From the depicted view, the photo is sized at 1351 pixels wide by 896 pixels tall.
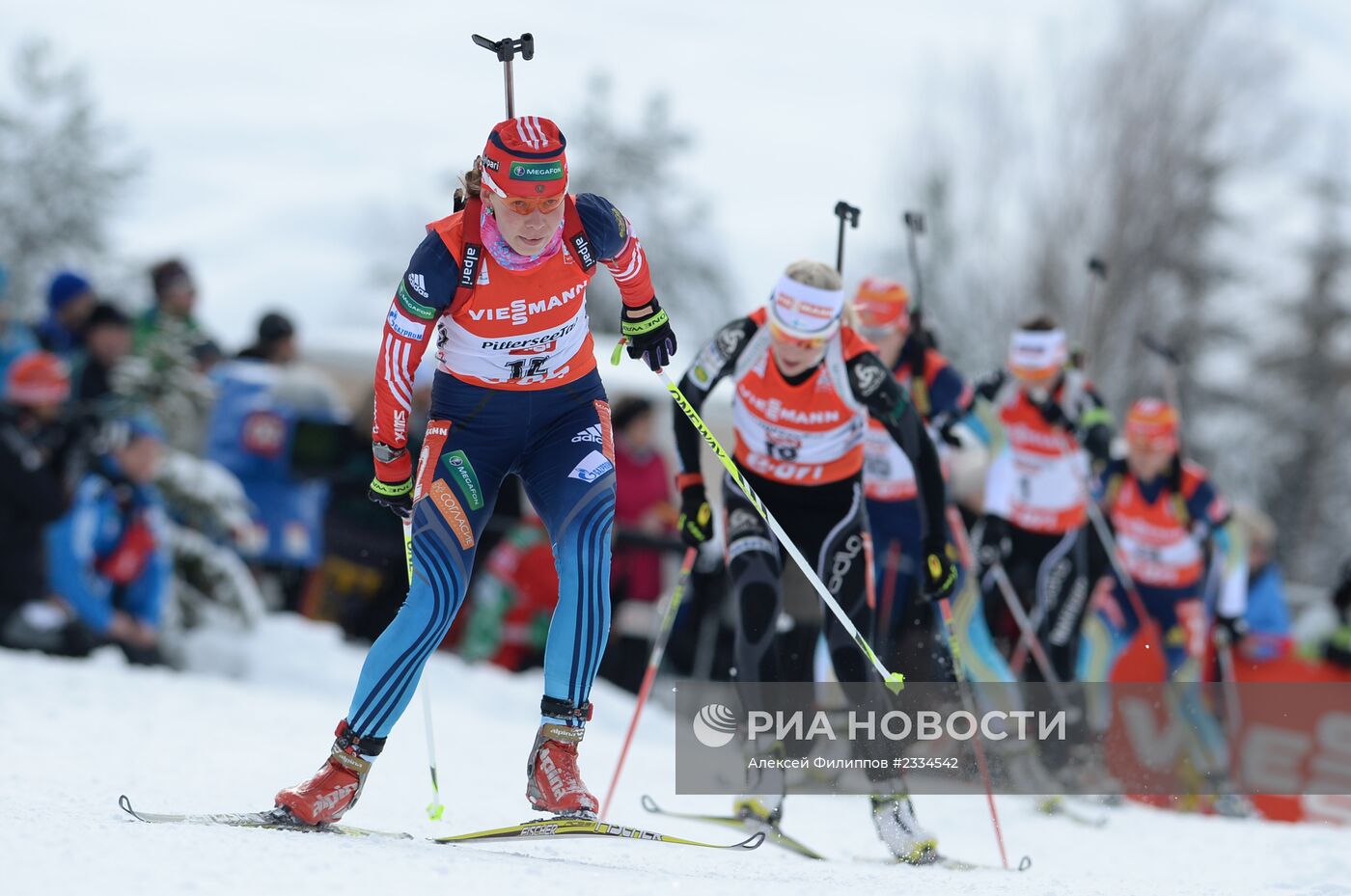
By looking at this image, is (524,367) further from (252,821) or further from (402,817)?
(402,817)

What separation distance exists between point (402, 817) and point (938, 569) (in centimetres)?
226

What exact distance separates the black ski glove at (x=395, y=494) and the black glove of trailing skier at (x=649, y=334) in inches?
35.6

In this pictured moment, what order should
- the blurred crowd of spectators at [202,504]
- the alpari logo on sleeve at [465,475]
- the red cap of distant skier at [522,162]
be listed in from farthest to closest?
the blurred crowd of spectators at [202,504], the alpari logo on sleeve at [465,475], the red cap of distant skier at [522,162]

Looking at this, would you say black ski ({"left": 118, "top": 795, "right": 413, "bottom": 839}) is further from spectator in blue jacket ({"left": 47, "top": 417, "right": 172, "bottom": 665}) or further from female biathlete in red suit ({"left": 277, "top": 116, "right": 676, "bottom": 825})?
spectator in blue jacket ({"left": 47, "top": 417, "right": 172, "bottom": 665})

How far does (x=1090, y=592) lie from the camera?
9969 mm

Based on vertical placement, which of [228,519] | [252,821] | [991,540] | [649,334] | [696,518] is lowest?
[252,821]

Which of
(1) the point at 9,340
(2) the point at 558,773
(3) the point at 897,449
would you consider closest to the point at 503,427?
(2) the point at 558,773

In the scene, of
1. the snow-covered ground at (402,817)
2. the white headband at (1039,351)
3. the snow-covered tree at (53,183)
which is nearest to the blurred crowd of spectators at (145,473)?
the snow-covered ground at (402,817)

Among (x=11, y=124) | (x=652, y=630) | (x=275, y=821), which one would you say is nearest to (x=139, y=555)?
(x=652, y=630)

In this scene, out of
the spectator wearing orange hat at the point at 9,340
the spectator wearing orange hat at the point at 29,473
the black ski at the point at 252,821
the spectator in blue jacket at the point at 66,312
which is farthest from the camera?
the spectator in blue jacket at the point at 66,312

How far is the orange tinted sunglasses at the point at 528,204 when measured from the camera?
4.84 m

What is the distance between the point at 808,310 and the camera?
5.99 m

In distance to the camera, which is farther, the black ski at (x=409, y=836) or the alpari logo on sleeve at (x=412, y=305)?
the alpari logo on sleeve at (x=412, y=305)

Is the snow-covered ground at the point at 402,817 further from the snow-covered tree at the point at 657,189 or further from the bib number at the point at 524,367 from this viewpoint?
the snow-covered tree at the point at 657,189
